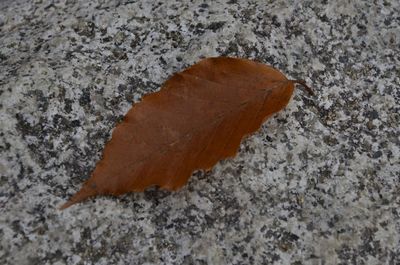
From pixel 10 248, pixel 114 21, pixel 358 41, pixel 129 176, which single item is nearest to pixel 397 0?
pixel 358 41

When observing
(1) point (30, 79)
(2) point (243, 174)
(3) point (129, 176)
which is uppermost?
(1) point (30, 79)

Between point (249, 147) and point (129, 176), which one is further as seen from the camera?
point (249, 147)

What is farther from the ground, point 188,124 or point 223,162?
point 188,124

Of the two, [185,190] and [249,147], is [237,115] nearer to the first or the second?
[249,147]
